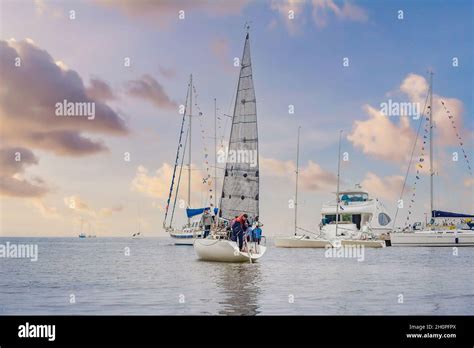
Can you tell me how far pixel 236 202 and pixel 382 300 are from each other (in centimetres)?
2467

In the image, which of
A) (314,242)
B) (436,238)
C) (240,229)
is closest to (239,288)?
(240,229)

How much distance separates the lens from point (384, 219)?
10606 centimetres

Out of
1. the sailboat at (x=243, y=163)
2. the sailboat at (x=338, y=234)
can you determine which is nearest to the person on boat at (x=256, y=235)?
the sailboat at (x=243, y=163)

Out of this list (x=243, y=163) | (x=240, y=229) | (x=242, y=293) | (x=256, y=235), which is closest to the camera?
(x=242, y=293)

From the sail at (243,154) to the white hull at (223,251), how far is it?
3.40m

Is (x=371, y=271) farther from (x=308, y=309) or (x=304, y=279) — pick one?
(x=308, y=309)

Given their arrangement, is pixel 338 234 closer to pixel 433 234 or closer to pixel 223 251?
pixel 433 234

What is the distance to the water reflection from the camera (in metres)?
21.0

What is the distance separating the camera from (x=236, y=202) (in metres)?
48.5

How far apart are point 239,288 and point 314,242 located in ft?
213

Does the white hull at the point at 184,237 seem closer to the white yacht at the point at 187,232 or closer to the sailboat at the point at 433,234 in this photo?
the white yacht at the point at 187,232

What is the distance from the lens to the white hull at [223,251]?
144 ft
